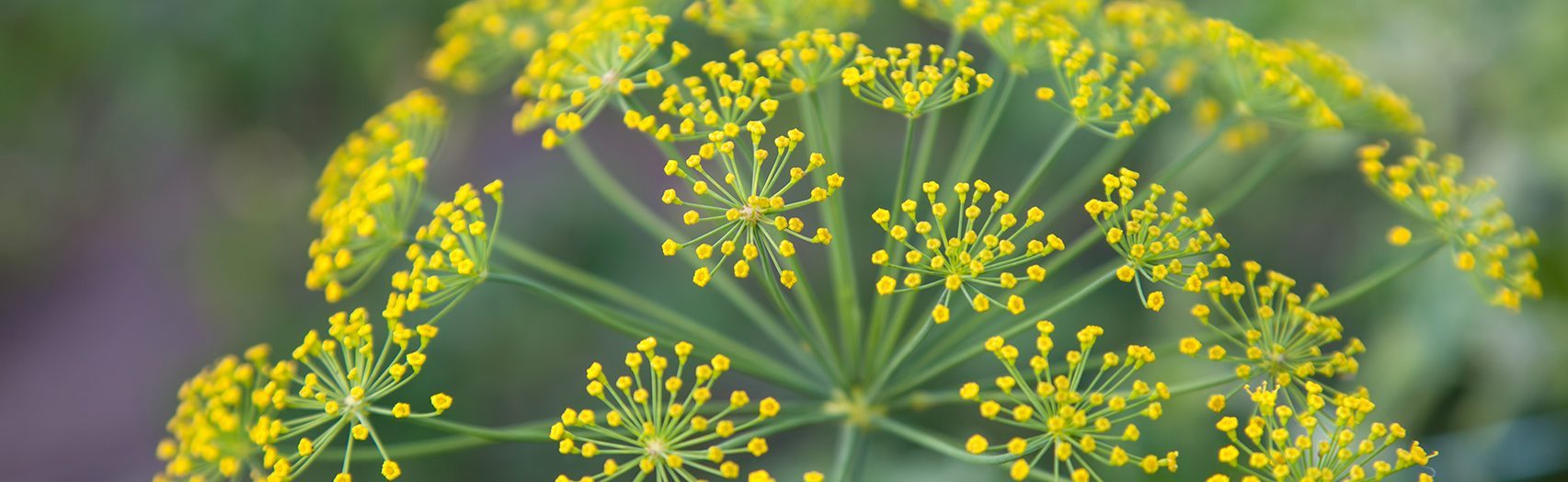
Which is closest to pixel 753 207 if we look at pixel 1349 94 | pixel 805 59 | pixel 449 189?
pixel 805 59

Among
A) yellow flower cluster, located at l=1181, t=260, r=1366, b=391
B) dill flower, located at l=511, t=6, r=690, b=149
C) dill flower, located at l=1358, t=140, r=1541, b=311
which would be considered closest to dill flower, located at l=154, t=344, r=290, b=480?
dill flower, located at l=511, t=6, r=690, b=149

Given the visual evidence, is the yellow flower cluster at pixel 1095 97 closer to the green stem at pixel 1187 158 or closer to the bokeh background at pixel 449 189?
the green stem at pixel 1187 158

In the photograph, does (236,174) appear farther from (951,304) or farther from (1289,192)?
(1289,192)

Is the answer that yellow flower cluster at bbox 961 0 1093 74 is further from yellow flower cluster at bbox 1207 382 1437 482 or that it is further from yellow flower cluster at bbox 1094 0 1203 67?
yellow flower cluster at bbox 1207 382 1437 482

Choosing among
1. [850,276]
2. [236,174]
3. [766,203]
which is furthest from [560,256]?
[236,174]

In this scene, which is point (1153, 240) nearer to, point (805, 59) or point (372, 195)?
point (805, 59)
